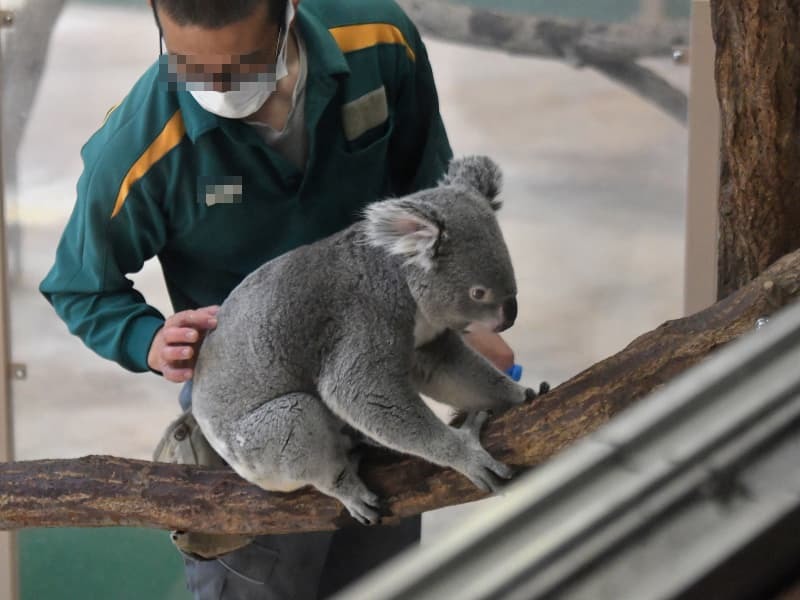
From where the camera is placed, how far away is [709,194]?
274cm

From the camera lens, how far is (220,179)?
1.68m

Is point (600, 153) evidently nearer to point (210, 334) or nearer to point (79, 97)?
point (79, 97)

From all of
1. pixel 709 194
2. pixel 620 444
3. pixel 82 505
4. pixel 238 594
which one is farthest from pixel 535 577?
pixel 709 194

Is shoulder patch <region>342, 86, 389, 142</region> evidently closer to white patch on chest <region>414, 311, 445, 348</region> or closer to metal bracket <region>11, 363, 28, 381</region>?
white patch on chest <region>414, 311, 445, 348</region>

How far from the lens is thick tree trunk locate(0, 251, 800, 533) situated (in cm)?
140

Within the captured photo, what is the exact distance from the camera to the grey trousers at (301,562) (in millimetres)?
2008

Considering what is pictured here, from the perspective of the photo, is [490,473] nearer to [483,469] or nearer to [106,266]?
[483,469]

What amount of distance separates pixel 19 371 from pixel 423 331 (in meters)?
1.64

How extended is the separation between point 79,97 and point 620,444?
252cm

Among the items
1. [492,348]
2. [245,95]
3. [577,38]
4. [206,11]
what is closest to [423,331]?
[492,348]

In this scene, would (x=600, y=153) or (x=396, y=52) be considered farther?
(x=600, y=153)

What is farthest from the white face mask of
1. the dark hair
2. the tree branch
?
the tree branch

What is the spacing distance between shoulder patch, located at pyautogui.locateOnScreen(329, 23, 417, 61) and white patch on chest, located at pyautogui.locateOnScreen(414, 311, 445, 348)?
0.48 meters

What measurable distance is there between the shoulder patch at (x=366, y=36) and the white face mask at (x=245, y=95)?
17 centimetres
